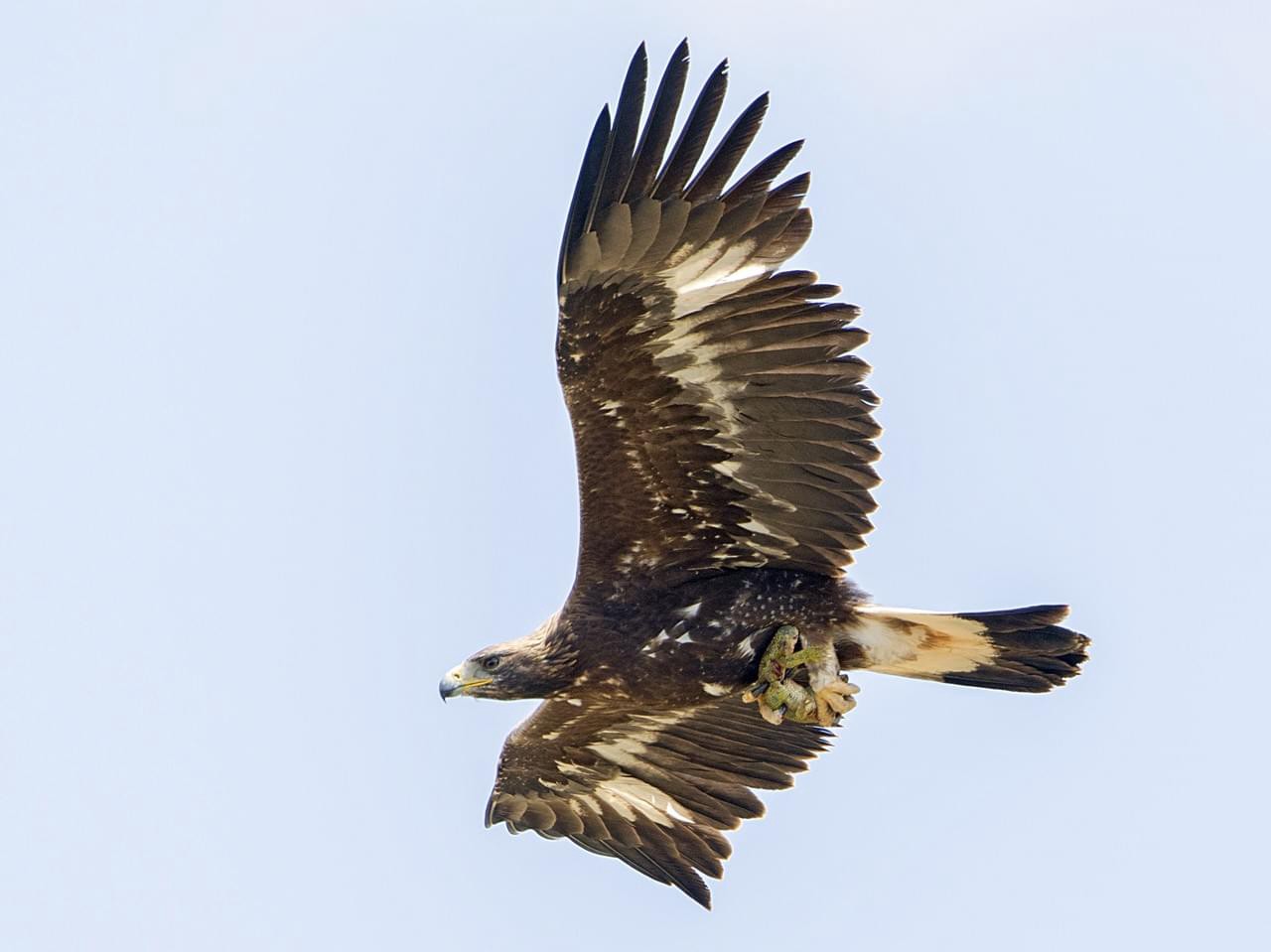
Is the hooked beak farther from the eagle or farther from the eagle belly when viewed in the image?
the eagle belly

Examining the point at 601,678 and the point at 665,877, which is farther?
the point at 665,877

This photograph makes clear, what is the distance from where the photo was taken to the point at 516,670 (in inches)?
484

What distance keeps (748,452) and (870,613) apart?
4.09 feet

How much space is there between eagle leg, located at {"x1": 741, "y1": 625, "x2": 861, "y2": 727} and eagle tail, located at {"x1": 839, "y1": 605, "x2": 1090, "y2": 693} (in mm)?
187

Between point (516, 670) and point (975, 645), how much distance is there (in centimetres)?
267

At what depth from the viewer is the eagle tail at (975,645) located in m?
12.0

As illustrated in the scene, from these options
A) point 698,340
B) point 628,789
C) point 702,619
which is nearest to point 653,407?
point 698,340

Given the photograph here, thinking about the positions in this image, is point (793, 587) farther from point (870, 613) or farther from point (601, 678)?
point (601, 678)

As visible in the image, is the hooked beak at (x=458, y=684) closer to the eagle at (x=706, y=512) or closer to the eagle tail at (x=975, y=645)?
the eagle at (x=706, y=512)

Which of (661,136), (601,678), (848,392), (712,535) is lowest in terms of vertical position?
(601,678)

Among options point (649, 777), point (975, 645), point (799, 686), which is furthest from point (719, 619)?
point (649, 777)

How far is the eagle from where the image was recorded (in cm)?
1091

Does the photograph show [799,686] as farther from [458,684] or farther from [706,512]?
[458,684]

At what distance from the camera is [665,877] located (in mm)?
13602
